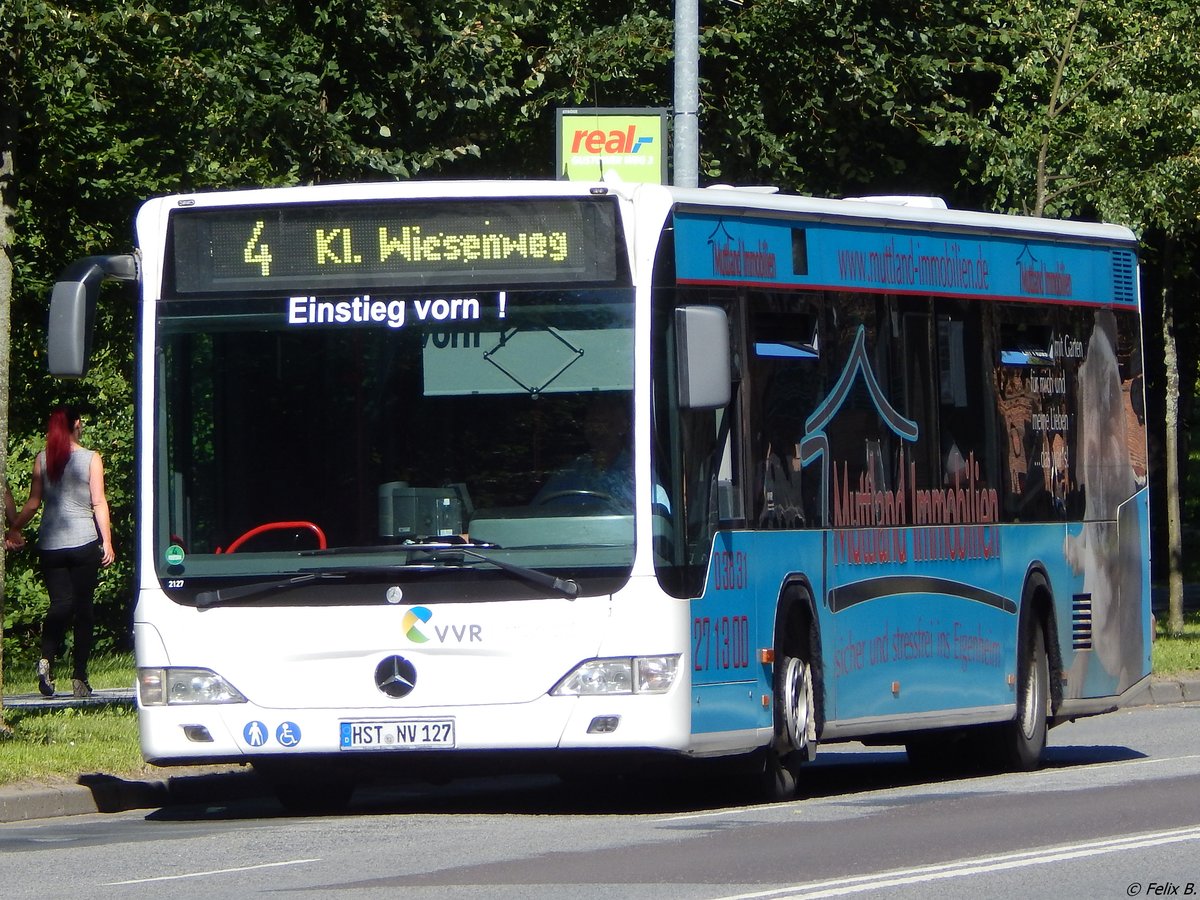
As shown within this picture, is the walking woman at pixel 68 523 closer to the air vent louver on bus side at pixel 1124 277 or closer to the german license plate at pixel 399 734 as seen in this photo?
the german license plate at pixel 399 734

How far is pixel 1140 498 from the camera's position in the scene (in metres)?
15.8

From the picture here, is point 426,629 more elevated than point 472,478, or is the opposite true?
point 472,478

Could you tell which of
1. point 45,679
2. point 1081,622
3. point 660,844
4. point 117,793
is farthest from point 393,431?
point 45,679

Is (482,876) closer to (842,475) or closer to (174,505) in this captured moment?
(174,505)

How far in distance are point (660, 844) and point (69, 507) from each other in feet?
26.9

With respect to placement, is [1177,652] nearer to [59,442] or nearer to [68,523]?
[68,523]

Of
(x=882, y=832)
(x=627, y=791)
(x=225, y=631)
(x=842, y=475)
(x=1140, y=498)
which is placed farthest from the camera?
(x=1140, y=498)

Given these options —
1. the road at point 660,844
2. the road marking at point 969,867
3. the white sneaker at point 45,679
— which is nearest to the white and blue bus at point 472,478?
the road at point 660,844

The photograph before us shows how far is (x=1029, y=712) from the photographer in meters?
14.3

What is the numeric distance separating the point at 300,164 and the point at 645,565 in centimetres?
861

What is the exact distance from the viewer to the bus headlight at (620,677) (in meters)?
10.8

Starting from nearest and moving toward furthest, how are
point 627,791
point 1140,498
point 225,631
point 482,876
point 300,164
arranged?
point 482,876
point 225,631
point 627,791
point 1140,498
point 300,164

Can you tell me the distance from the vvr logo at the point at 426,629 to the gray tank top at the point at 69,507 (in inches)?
262

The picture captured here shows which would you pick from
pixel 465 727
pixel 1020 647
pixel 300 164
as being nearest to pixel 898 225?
pixel 1020 647
